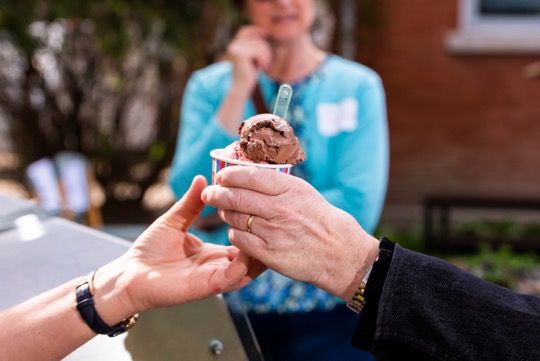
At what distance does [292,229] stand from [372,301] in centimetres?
21

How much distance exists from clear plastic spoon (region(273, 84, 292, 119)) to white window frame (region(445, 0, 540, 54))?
5.34 m

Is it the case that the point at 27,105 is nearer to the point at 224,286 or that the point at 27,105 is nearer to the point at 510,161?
the point at 510,161

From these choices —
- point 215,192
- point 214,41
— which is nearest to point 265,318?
point 215,192

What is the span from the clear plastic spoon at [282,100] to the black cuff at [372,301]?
36cm

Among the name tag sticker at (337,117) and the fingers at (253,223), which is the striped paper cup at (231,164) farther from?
the name tag sticker at (337,117)

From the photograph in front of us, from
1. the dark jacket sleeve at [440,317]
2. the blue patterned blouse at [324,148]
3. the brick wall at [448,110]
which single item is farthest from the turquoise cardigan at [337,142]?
the brick wall at [448,110]

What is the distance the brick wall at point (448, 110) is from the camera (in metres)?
6.38

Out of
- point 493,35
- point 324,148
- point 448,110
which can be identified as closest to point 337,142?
point 324,148

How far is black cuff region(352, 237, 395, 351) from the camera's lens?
1.25 meters

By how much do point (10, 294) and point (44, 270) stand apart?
10 cm

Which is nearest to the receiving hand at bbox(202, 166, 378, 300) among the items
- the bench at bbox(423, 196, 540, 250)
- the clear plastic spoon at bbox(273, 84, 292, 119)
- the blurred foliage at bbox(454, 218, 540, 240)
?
the clear plastic spoon at bbox(273, 84, 292, 119)

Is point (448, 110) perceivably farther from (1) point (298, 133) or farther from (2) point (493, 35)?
(1) point (298, 133)

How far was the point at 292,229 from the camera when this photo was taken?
122 centimetres

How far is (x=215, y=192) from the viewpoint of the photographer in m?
1.21
